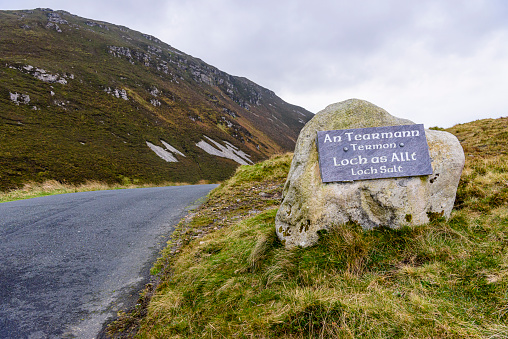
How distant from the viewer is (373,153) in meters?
4.27

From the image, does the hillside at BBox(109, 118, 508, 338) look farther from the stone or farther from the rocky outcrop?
the rocky outcrop

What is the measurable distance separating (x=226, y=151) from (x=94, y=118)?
89.8 feet

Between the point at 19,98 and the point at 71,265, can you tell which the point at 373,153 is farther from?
the point at 19,98

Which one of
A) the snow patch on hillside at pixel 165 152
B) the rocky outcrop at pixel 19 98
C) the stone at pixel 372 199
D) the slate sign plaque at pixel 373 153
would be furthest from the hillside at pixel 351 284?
the rocky outcrop at pixel 19 98

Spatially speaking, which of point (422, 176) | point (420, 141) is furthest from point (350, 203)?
point (420, 141)

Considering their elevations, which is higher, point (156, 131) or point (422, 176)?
point (156, 131)

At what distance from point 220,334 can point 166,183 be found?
31.8 metres

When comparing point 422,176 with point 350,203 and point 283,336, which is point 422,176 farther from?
point 283,336

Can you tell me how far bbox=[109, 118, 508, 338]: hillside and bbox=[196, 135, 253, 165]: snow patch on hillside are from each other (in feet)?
161

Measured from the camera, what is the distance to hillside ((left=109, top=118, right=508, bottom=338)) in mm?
2432

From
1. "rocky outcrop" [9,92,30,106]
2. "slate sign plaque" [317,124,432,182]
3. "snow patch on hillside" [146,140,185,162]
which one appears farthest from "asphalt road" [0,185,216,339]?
"rocky outcrop" [9,92,30,106]

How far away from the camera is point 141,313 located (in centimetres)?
370

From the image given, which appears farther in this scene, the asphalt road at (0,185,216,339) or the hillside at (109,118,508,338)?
the asphalt road at (0,185,216,339)

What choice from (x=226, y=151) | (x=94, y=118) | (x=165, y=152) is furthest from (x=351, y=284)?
(x=226, y=151)
